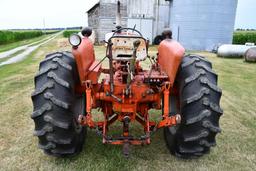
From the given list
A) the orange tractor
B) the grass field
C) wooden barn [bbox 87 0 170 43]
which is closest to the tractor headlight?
the orange tractor

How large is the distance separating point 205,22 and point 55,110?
1609 cm

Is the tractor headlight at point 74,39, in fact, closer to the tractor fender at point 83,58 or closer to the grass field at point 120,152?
the tractor fender at point 83,58

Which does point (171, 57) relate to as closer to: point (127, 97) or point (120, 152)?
point (127, 97)

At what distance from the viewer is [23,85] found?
7234mm

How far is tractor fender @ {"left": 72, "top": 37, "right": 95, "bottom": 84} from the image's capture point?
114 inches

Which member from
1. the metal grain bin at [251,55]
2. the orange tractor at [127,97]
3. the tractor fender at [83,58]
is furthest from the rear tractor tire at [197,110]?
the metal grain bin at [251,55]

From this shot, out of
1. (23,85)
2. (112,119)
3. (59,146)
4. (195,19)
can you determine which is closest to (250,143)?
(112,119)

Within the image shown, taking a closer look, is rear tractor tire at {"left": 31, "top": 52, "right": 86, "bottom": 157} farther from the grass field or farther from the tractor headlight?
the tractor headlight

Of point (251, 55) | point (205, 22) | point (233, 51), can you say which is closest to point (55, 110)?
point (251, 55)

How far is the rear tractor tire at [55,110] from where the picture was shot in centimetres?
270

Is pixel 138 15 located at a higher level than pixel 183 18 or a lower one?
higher

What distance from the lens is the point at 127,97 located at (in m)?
2.84

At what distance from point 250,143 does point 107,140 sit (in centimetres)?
213

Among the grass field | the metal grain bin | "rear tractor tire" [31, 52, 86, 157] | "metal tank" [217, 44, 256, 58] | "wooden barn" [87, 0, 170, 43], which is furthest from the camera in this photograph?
"wooden barn" [87, 0, 170, 43]
